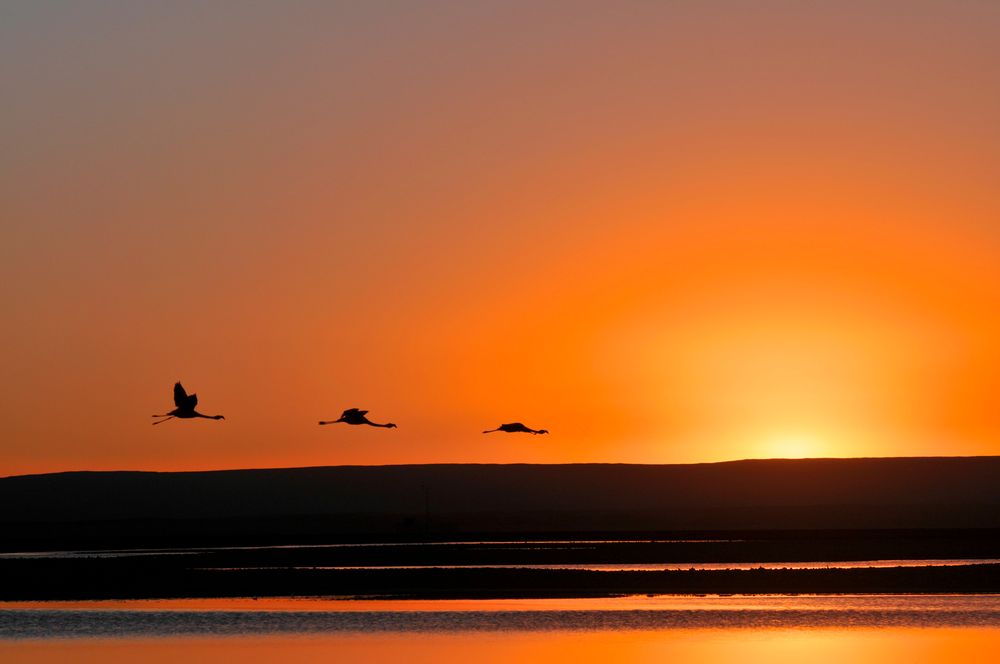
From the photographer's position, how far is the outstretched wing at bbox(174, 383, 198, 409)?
43.8m

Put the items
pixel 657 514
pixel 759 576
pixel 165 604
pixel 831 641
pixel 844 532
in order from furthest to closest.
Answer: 1. pixel 657 514
2. pixel 844 532
3. pixel 759 576
4. pixel 165 604
5. pixel 831 641

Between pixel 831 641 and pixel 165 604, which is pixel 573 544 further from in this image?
pixel 831 641

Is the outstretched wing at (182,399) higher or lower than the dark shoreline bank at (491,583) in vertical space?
higher

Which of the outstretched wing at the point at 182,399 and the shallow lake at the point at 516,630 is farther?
the outstretched wing at the point at 182,399

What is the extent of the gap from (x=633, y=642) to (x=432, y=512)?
95.9 meters

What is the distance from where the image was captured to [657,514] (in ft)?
380

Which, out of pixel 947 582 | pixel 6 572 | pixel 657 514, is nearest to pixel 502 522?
pixel 657 514

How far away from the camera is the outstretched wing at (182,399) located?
Result: 43.8 metres

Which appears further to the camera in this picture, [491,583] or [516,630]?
[491,583]

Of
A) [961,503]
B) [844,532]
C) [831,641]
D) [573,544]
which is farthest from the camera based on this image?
[961,503]

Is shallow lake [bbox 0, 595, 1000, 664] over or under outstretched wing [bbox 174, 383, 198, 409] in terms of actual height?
under

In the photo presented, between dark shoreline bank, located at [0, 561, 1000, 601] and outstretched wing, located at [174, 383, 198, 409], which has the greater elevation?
outstretched wing, located at [174, 383, 198, 409]

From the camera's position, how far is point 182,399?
145 feet

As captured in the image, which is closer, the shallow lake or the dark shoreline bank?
the shallow lake
